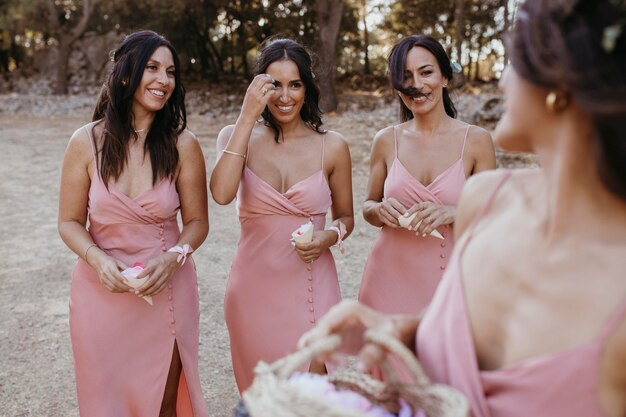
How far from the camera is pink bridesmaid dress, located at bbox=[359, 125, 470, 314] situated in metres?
3.72

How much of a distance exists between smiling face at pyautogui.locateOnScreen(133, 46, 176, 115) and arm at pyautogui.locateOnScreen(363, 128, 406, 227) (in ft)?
4.28

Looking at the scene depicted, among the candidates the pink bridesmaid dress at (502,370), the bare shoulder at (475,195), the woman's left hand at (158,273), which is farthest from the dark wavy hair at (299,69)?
the pink bridesmaid dress at (502,370)

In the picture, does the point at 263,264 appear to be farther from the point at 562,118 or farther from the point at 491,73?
the point at 491,73

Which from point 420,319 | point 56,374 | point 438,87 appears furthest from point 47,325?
point 420,319

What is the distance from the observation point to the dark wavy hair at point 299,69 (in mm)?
3701

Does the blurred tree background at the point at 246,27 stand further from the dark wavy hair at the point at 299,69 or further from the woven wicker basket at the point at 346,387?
the woven wicker basket at the point at 346,387

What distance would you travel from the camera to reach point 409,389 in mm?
1492

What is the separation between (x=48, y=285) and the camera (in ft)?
22.8

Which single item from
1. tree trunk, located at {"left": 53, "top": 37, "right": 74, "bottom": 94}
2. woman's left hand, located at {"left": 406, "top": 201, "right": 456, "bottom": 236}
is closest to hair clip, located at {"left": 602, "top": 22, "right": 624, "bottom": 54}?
woman's left hand, located at {"left": 406, "top": 201, "right": 456, "bottom": 236}

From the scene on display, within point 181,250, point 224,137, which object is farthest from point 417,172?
point 181,250

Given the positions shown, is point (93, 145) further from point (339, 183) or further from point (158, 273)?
point (339, 183)

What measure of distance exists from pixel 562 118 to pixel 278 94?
2.39 meters

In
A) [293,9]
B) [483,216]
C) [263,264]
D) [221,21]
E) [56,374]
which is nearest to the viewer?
[483,216]

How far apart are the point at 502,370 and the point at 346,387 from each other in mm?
384
